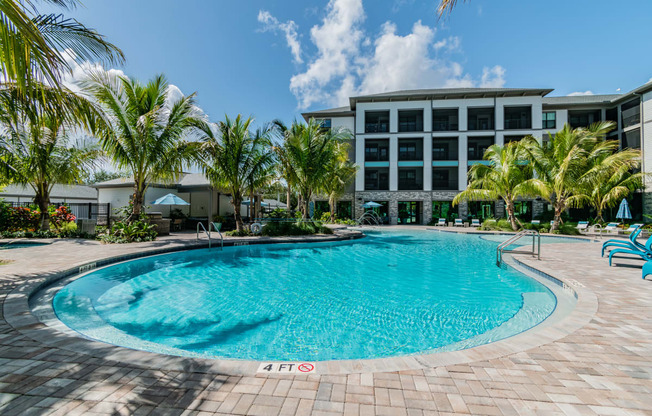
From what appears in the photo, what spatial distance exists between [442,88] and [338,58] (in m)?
20.0

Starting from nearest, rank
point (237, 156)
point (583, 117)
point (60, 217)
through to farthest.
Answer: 1. point (237, 156)
2. point (60, 217)
3. point (583, 117)

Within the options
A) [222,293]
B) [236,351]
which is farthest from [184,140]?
[236,351]

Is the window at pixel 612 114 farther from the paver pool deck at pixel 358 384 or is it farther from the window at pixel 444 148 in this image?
the paver pool deck at pixel 358 384

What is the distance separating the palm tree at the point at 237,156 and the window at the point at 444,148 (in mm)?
20676

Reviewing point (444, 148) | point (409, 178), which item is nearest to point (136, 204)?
point (409, 178)

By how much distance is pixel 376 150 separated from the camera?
3038cm

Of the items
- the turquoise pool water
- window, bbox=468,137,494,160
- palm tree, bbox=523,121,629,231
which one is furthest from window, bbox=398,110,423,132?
the turquoise pool water

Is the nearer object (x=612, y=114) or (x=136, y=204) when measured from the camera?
(x=136, y=204)

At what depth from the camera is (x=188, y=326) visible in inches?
169

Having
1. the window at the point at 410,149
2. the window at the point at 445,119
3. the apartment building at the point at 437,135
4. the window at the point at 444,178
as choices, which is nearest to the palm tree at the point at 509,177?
the apartment building at the point at 437,135

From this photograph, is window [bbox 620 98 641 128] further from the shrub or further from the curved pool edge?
the shrub

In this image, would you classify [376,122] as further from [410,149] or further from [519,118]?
[519,118]

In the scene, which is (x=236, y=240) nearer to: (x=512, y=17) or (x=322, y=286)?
(x=322, y=286)

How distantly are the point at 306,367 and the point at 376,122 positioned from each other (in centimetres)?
3083
